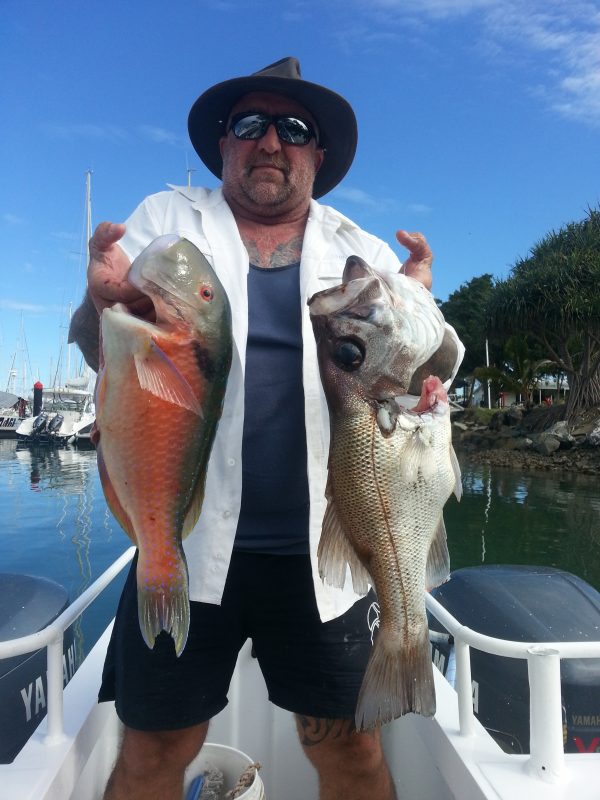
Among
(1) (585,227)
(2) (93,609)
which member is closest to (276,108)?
(2) (93,609)

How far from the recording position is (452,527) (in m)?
15.3

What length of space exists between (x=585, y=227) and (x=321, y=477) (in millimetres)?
37709

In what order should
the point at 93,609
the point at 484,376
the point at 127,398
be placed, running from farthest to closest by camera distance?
the point at 484,376
the point at 93,609
the point at 127,398

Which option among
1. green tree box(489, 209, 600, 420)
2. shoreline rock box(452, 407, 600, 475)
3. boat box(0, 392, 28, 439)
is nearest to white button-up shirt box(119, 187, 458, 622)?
shoreline rock box(452, 407, 600, 475)

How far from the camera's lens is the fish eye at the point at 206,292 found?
169cm

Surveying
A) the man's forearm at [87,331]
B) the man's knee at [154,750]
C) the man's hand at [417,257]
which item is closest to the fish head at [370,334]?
the man's hand at [417,257]

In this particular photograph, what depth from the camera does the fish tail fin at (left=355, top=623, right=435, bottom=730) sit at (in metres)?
1.74

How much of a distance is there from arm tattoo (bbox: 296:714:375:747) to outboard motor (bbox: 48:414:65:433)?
34.8m

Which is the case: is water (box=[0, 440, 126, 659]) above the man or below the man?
below

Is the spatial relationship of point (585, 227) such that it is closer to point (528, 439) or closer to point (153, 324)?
point (528, 439)

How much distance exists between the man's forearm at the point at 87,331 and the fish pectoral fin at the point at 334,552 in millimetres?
900

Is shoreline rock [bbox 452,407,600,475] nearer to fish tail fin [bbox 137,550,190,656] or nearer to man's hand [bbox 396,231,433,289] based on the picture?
man's hand [bbox 396,231,433,289]

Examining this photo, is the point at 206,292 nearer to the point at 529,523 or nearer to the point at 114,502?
the point at 114,502

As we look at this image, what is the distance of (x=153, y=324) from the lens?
1661 mm
